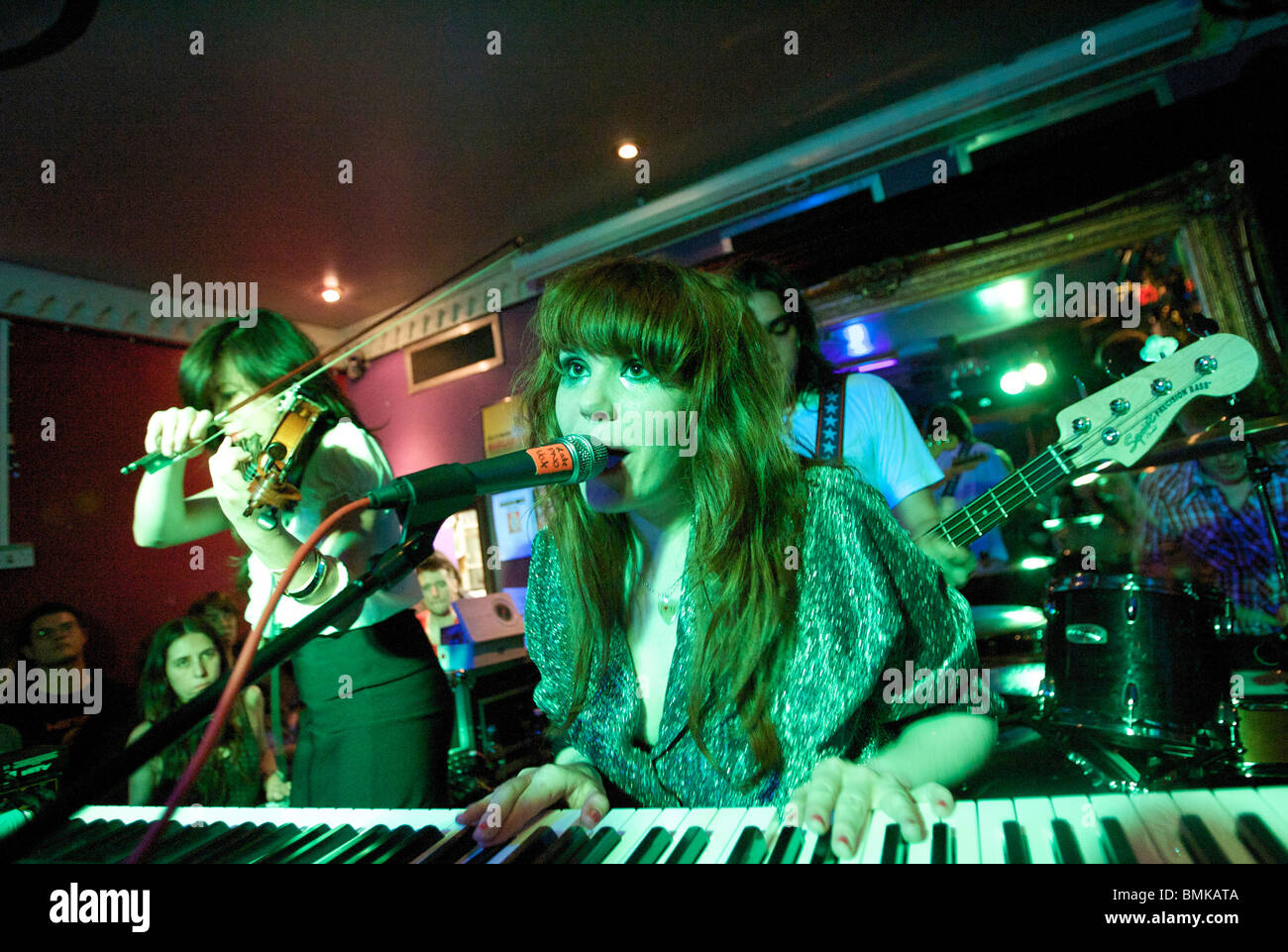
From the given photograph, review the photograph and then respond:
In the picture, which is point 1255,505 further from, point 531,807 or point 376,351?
point 376,351

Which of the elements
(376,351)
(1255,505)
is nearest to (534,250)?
(376,351)

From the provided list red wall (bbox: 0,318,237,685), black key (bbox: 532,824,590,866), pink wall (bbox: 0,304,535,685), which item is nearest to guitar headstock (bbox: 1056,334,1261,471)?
black key (bbox: 532,824,590,866)

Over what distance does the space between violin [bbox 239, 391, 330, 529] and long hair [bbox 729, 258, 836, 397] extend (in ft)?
5.33

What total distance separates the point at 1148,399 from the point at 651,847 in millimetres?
2277

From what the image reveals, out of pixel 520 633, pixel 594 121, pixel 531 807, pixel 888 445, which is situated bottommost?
pixel 520 633

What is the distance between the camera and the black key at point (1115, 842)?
2.03 feet

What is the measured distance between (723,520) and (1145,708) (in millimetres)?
2148

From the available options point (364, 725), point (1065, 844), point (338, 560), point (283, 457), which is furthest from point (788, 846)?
point (283, 457)

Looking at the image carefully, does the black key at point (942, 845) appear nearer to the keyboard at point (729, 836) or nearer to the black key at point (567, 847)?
A: the keyboard at point (729, 836)

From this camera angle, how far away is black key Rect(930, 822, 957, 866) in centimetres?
68

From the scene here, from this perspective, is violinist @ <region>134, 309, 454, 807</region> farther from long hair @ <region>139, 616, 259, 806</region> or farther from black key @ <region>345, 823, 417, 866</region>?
long hair @ <region>139, 616, 259, 806</region>

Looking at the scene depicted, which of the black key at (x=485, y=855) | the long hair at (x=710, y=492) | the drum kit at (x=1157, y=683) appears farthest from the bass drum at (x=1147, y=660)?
the black key at (x=485, y=855)

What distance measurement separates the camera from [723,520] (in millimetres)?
1189
